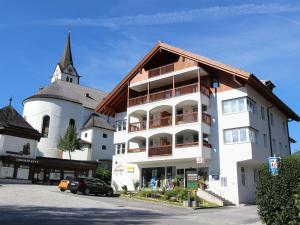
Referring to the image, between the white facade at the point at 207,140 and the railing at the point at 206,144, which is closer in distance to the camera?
the white facade at the point at 207,140

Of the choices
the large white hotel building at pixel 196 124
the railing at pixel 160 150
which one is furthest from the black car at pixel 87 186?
the railing at pixel 160 150

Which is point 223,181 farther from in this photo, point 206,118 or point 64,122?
point 64,122

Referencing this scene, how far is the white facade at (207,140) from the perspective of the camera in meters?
31.1

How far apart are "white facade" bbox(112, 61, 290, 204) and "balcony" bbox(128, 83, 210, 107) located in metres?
0.36

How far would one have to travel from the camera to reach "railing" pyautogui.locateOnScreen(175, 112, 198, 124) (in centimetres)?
3312

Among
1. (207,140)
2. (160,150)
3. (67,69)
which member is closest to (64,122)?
(160,150)

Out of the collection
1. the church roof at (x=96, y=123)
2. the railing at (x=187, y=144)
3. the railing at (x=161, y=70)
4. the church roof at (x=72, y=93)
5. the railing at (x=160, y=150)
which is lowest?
the railing at (x=160, y=150)

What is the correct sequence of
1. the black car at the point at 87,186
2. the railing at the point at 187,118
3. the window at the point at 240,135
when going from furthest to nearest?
the railing at the point at 187,118 → the window at the point at 240,135 → the black car at the point at 87,186

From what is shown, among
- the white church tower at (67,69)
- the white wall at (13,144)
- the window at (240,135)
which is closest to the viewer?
the window at (240,135)

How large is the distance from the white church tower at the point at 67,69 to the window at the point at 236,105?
7208cm

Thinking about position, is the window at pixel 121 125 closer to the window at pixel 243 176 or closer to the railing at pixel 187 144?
the railing at pixel 187 144

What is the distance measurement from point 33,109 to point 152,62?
92.9 ft

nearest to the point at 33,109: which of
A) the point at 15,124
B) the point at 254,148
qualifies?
the point at 15,124

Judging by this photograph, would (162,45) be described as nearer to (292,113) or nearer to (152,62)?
(152,62)
